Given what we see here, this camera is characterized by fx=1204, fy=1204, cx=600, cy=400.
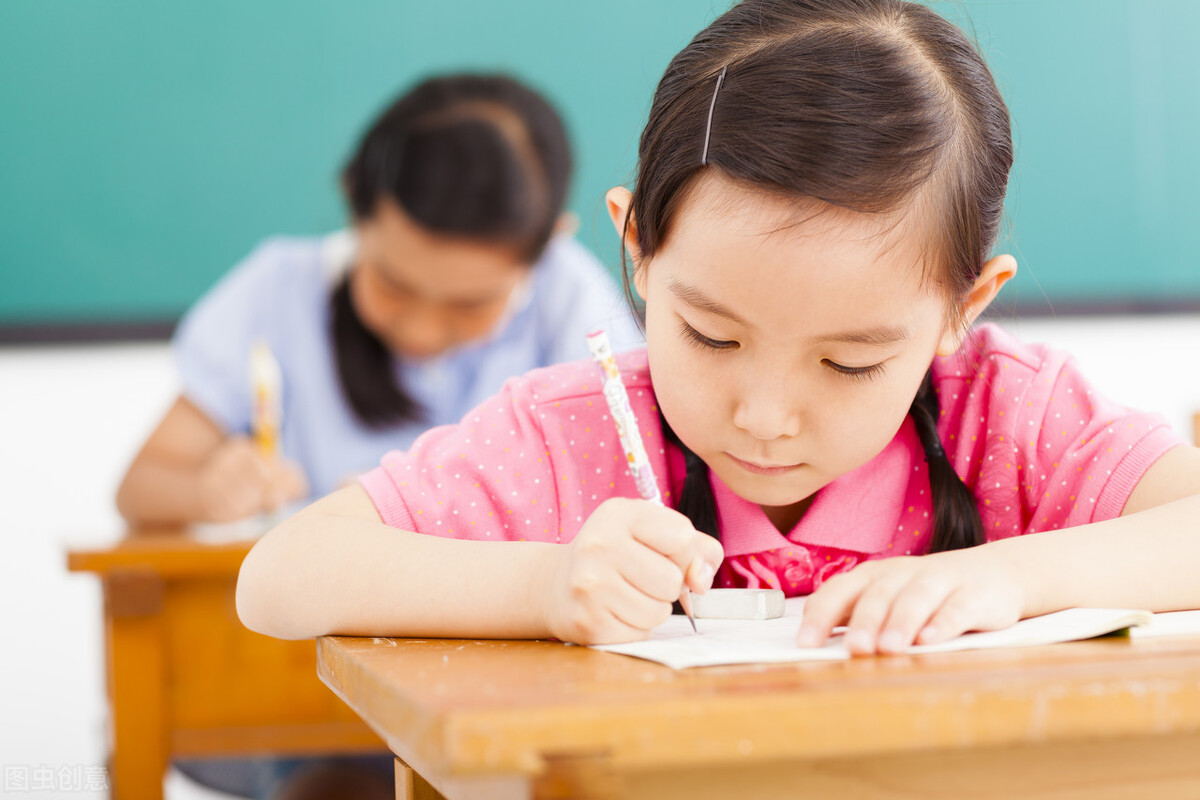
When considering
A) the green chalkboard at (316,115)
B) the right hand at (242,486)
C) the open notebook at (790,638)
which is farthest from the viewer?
the green chalkboard at (316,115)

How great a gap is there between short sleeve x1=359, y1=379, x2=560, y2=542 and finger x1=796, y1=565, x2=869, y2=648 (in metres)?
0.27

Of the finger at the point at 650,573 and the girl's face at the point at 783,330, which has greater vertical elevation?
the girl's face at the point at 783,330

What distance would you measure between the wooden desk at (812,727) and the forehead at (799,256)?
218 millimetres

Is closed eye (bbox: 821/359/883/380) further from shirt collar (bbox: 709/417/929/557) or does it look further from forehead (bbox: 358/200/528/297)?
forehead (bbox: 358/200/528/297)

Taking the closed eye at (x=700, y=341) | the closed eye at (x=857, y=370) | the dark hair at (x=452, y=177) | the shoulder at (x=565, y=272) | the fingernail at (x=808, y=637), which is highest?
the dark hair at (x=452, y=177)

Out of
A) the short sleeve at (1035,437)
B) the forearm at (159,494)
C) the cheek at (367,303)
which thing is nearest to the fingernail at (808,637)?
the short sleeve at (1035,437)

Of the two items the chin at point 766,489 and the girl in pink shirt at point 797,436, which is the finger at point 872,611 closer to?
the girl in pink shirt at point 797,436

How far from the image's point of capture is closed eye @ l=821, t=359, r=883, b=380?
2.12 ft

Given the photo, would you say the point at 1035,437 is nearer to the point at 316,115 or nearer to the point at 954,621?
the point at 954,621

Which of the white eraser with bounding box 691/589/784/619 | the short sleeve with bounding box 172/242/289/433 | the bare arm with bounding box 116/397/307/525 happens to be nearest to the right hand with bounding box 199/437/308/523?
the bare arm with bounding box 116/397/307/525

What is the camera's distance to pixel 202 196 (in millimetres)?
2404

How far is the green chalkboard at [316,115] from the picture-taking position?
2.33 m

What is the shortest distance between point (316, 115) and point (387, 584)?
6.65 ft

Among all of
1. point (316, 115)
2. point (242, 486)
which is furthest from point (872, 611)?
point (316, 115)
